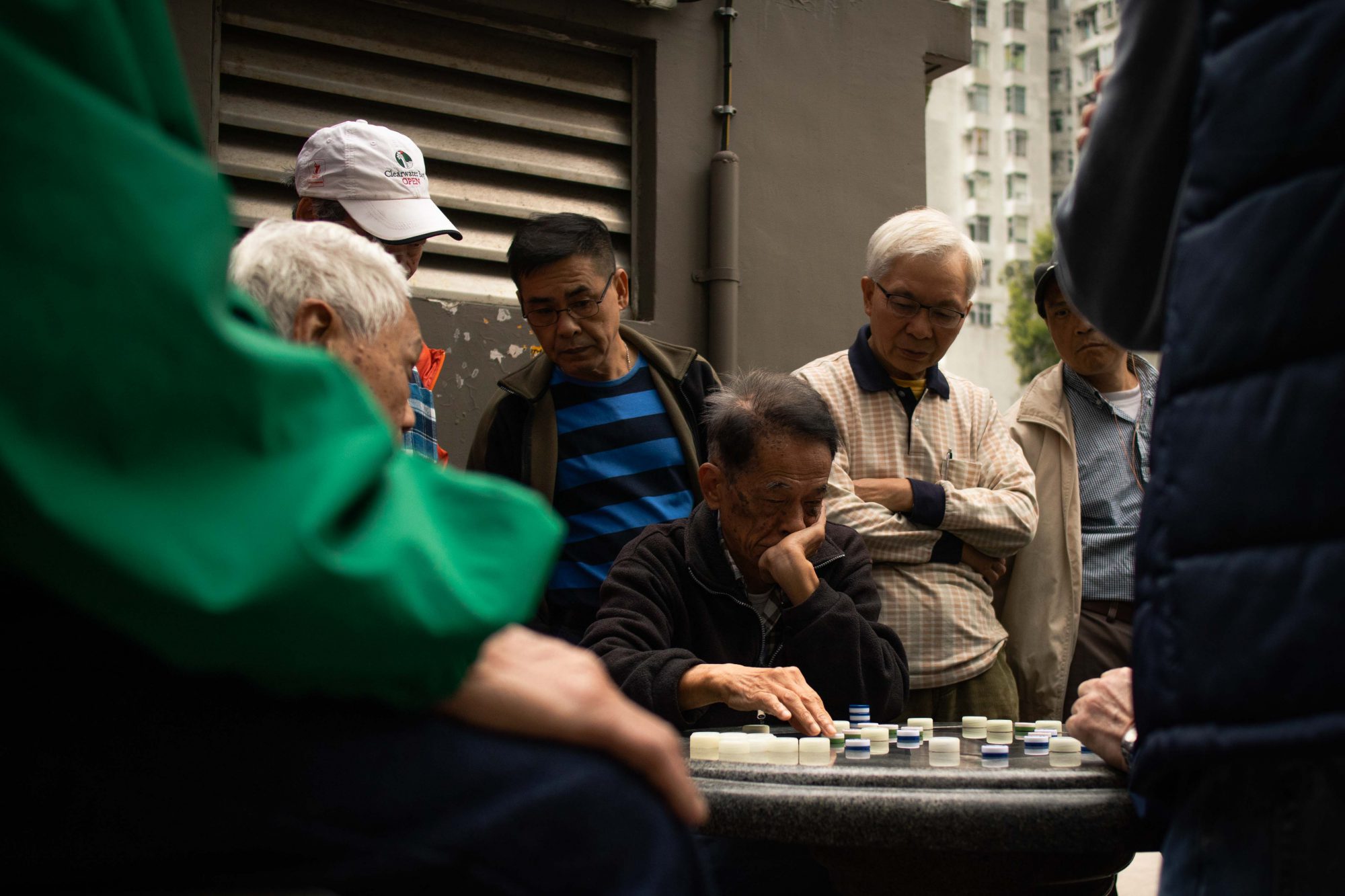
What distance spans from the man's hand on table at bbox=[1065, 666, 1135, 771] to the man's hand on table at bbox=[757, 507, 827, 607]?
898mm

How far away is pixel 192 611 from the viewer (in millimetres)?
955

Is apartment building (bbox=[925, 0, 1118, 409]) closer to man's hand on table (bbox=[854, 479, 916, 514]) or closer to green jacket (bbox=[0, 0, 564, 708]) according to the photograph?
man's hand on table (bbox=[854, 479, 916, 514])

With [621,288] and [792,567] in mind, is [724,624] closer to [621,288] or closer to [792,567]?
[792,567]

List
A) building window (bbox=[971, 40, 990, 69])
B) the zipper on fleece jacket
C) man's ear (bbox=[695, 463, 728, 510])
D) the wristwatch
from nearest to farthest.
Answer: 1. the wristwatch
2. the zipper on fleece jacket
3. man's ear (bbox=[695, 463, 728, 510])
4. building window (bbox=[971, 40, 990, 69])

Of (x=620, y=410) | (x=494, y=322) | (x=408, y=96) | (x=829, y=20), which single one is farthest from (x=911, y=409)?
(x=829, y=20)

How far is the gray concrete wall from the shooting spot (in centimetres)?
544

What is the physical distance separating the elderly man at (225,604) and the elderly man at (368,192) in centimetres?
226

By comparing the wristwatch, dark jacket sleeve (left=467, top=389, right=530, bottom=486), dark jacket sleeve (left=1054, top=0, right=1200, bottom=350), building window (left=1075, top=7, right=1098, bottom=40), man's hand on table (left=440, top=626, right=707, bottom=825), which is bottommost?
the wristwatch

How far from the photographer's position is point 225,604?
94cm

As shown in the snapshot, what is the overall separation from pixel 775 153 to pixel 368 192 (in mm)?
2881

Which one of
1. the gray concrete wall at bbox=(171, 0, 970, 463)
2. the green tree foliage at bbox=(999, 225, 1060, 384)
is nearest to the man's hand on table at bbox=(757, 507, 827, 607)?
the gray concrete wall at bbox=(171, 0, 970, 463)

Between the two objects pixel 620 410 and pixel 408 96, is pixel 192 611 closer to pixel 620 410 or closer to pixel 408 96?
pixel 620 410

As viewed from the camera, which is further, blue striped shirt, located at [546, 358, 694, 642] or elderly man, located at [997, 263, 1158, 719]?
elderly man, located at [997, 263, 1158, 719]

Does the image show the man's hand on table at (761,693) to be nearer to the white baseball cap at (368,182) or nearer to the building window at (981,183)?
the white baseball cap at (368,182)
